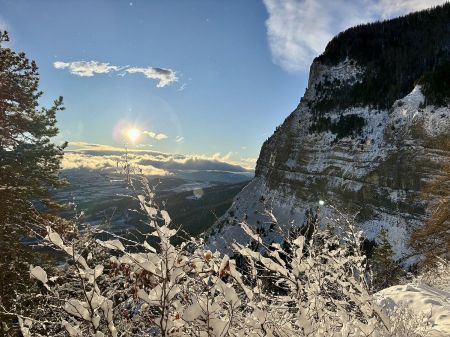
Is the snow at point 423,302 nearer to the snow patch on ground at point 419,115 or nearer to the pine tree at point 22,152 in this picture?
the pine tree at point 22,152

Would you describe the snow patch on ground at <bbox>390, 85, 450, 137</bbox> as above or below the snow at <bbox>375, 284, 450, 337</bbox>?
above

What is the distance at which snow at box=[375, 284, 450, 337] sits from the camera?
5.10 m

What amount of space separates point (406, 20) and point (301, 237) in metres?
60.1

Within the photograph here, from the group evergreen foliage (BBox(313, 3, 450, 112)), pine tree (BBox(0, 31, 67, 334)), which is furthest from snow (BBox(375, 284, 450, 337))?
evergreen foliage (BBox(313, 3, 450, 112))

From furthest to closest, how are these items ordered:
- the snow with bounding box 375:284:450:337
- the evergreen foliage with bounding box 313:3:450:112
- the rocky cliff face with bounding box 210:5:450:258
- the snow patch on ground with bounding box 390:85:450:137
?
the evergreen foliage with bounding box 313:3:450:112 < the rocky cliff face with bounding box 210:5:450:258 < the snow patch on ground with bounding box 390:85:450:137 < the snow with bounding box 375:284:450:337

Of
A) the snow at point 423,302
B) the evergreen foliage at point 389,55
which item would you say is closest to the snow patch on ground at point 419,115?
the evergreen foliage at point 389,55

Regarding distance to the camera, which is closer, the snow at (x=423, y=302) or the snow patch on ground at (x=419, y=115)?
the snow at (x=423, y=302)

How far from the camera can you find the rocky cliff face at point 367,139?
1414 inches

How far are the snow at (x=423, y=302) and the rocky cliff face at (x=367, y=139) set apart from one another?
26.1 metres

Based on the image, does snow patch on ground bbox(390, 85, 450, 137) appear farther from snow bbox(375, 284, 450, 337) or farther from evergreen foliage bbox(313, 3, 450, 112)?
snow bbox(375, 284, 450, 337)

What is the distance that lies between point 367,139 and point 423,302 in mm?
38462

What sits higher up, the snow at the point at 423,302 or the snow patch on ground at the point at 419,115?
the snow patch on ground at the point at 419,115

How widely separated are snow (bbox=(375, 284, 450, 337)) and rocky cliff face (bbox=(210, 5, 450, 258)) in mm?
26070

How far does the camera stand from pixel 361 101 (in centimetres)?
4697
